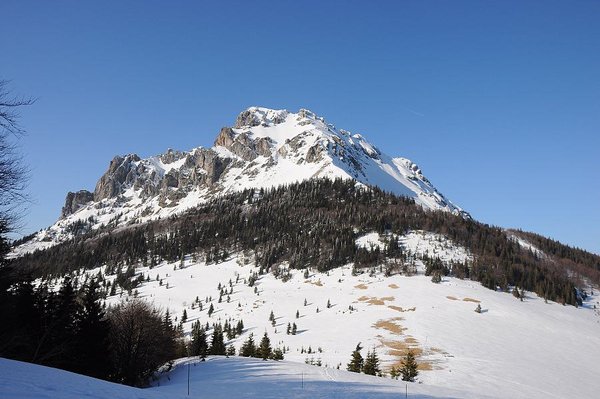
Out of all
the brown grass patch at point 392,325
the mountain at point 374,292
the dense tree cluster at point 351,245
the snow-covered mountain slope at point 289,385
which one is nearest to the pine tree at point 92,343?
the snow-covered mountain slope at point 289,385

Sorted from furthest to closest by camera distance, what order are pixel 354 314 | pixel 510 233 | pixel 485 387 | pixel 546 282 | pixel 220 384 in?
pixel 510 233, pixel 546 282, pixel 354 314, pixel 485 387, pixel 220 384

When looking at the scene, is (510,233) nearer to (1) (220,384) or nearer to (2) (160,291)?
(2) (160,291)

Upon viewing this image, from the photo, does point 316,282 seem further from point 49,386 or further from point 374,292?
point 49,386

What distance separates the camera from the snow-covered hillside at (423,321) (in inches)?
1885

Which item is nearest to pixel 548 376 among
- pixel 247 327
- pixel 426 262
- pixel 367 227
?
pixel 247 327

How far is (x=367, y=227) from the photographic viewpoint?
154125 mm

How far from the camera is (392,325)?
75438mm

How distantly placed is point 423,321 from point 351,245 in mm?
61479

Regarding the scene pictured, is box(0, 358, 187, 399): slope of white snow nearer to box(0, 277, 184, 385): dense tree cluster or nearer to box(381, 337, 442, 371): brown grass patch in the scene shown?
box(0, 277, 184, 385): dense tree cluster

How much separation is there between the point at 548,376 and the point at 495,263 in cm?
8198

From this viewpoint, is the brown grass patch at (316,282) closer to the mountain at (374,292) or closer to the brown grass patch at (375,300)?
the mountain at (374,292)

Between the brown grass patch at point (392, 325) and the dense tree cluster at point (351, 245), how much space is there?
125 ft

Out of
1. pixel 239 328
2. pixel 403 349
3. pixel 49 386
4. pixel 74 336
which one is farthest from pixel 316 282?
pixel 49 386

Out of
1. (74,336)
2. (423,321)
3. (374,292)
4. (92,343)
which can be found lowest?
(423,321)
